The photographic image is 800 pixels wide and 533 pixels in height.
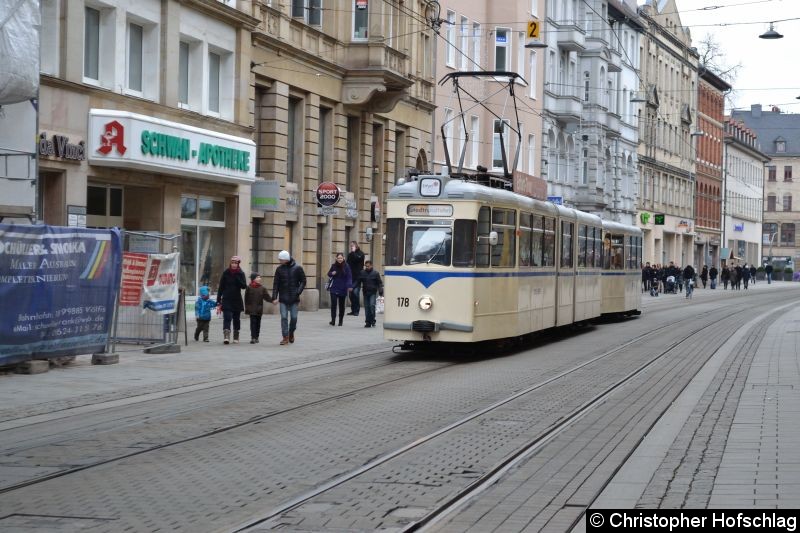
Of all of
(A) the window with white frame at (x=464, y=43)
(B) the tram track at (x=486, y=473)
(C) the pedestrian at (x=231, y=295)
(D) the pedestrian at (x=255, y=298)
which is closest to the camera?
(B) the tram track at (x=486, y=473)

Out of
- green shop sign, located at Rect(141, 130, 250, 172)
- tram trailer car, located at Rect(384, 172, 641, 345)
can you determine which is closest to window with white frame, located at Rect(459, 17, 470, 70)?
green shop sign, located at Rect(141, 130, 250, 172)

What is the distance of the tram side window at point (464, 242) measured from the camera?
72.8ft

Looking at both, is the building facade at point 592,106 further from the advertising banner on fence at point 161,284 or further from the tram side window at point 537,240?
the advertising banner on fence at point 161,284

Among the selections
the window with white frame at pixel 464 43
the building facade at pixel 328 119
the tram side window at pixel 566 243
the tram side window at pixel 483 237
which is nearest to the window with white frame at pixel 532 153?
the window with white frame at pixel 464 43

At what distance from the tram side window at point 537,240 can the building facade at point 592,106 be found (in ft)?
119

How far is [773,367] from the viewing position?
2078cm

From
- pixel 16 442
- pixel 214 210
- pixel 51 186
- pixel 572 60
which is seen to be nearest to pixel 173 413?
pixel 16 442

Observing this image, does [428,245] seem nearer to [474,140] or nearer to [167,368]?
[167,368]

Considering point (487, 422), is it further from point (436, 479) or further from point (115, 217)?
point (115, 217)

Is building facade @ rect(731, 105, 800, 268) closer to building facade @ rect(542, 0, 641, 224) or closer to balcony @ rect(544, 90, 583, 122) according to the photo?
building facade @ rect(542, 0, 641, 224)

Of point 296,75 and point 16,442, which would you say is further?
point 296,75

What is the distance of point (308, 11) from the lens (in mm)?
38406

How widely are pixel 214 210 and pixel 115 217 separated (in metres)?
4.63

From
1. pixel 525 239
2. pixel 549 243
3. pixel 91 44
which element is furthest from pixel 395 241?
pixel 91 44
